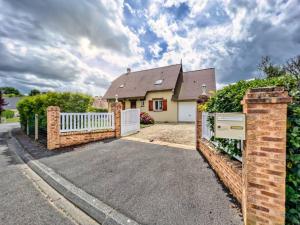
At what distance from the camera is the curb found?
2652 millimetres

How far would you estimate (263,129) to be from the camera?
215cm

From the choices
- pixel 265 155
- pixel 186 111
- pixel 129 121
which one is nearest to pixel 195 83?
pixel 186 111

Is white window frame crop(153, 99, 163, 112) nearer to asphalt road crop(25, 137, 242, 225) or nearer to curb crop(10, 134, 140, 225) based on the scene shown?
asphalt road crop(25, 137, 242, 225)

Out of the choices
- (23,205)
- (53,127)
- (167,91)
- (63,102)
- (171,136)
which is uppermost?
(167,91)

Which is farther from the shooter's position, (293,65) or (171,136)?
(293,65)

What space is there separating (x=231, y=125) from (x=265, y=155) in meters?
0.54

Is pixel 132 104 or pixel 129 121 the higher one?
pixel 132 104

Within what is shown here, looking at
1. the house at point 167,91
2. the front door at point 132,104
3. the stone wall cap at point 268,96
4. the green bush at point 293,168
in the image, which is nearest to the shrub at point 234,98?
the stone wall cap at point 268,96

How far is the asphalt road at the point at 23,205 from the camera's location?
271cm

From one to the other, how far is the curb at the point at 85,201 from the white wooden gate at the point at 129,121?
188 inches

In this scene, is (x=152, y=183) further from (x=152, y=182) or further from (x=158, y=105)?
(x=158, y=105)

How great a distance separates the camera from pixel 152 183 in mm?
3750

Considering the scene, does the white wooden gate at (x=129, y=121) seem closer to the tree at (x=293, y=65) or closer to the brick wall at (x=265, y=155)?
the brick wall at (x=265, y=155)

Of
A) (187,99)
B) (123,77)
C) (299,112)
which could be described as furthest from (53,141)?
(123,77)
